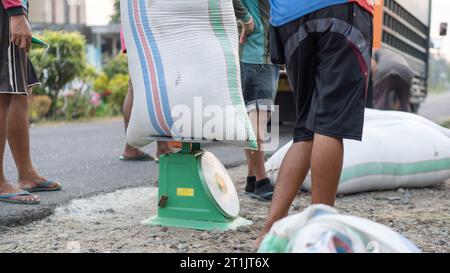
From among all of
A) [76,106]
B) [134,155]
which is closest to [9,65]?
[134,155]

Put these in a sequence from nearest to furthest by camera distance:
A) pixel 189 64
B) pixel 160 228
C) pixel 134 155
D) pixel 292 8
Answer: pixel 292 8 → pixel 189 64 → pixel 160 228 → pixel 134 155

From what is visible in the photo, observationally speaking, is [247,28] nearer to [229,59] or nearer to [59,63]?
[229,59]

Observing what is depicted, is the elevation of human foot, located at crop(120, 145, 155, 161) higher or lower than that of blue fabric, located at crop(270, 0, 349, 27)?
lower

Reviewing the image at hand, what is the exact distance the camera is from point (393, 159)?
3396 mm

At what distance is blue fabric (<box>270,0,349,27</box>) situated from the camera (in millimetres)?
2143

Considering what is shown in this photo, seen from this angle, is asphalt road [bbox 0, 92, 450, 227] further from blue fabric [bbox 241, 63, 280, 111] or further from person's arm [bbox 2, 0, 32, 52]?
blue fabric [bbox 241, 63, 280, 111]

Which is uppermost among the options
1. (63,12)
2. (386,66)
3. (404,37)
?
(63,12)

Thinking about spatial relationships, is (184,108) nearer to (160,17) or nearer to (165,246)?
(160,17)

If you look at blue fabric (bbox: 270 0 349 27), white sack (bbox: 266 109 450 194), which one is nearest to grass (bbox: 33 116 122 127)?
white sack (bbox: 266 109 450 194)

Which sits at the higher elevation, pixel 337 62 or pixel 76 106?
pixel 337 62

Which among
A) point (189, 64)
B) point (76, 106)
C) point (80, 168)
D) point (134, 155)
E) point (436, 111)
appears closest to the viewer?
point (189, 64)

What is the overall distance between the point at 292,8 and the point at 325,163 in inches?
24.6

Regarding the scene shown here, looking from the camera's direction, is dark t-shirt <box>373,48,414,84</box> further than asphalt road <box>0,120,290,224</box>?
Yes

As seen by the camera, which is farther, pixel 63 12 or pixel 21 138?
pixel 63 12
